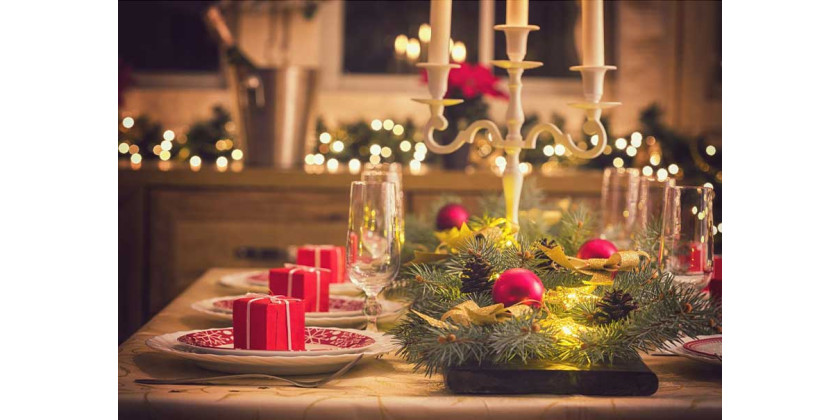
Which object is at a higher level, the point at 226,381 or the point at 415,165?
the point at 415,165

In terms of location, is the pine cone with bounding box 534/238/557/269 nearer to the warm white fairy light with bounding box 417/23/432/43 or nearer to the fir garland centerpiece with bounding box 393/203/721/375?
the fir garland centerpiece with bounding box 393/203/721/375

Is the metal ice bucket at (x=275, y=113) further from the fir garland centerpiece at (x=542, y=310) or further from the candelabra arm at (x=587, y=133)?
the fir garland centerpiece at (x=542, y=310)

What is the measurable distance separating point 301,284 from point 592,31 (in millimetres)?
557

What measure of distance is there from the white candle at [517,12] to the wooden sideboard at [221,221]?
1.62 meters

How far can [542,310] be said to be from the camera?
3.24 ft

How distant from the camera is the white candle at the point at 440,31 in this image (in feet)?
4.22

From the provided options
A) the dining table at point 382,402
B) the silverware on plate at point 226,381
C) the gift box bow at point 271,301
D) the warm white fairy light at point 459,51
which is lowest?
the dining table at point 382,402

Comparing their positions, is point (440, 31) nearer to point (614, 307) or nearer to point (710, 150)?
point (614, 307)

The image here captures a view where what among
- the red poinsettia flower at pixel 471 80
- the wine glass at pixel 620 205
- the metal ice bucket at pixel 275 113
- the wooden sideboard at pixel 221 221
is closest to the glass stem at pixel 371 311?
the wine glass at pixel 620 205

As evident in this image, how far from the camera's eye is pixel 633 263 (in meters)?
1.08

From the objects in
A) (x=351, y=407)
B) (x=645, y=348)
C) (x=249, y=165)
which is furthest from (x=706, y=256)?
(x=249, y=165)

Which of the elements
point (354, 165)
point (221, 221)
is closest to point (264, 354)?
point (221, 221)

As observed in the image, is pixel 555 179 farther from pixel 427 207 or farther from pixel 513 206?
pixel 513 206
